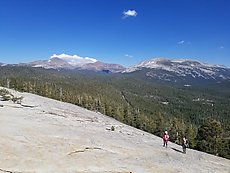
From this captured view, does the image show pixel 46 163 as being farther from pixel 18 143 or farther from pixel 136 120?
pixel 136 120

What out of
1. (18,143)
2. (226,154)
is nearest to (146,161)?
(18,143)

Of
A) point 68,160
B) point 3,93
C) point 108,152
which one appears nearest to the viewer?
point 68,160

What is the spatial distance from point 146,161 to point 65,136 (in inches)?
373

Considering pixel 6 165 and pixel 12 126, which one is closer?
pixel 6 165

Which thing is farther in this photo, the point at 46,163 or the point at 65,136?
the point at 65,136

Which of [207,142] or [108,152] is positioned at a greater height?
[108,152]

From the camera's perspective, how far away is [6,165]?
72.0 feet

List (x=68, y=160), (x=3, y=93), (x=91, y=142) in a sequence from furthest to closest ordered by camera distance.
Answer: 1. (x=3, y=93)
2. (x=91, y=142)
3. (x=68, y=160)

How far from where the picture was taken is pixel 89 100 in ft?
511

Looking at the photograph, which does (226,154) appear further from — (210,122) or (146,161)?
(146,161)

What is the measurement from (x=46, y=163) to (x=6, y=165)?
2.83 meters

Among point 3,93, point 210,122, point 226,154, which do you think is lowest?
point 226,154

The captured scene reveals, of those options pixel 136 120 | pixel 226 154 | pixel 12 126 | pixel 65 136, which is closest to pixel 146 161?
pixel 65 136

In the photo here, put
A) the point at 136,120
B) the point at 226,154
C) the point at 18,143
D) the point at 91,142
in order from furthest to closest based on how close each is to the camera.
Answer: the point at 136,120 < the point at 226,154 < the point at 91,142 < the point at 18,143
